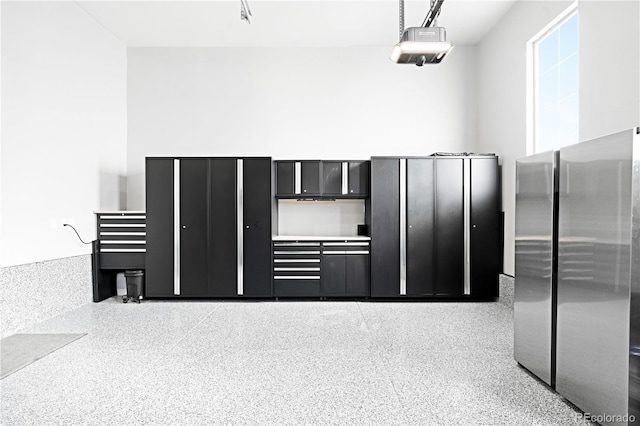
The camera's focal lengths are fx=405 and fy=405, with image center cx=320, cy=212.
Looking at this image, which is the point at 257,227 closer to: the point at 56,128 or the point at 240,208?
the point at 240,208

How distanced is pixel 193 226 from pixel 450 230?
3.25 metres

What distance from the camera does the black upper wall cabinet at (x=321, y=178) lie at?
208 inches

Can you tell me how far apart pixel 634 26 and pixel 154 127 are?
5.43 m

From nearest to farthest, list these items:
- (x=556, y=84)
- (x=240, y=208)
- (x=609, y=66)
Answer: (x=609, y=66) → (x=556, y=84) → (x=240, y=208)

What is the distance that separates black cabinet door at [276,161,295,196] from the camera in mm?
5289

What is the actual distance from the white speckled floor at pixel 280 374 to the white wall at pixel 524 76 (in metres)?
1.92

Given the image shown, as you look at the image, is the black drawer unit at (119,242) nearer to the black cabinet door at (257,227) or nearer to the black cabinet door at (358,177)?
the black cabinet door at (257,227)

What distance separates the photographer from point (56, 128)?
4309 millimetres

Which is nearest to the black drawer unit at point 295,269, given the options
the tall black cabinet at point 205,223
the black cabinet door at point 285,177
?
the tall black cabinet at point 205,223

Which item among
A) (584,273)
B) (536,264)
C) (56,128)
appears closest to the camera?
(584,273)

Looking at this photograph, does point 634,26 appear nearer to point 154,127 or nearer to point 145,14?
point 145,14

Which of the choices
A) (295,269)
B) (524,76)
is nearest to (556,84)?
(524,76)

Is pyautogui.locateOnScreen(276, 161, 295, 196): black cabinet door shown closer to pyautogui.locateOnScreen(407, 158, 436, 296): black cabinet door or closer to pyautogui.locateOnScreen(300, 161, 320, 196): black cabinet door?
pyautogui.locateOnScreen(300, 161, 320, 196): black cabinet door

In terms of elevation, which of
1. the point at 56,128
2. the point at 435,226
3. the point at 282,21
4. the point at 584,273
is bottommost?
the point at 584,273
